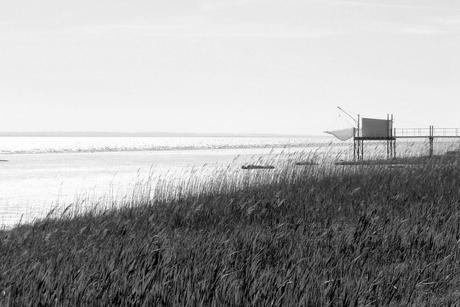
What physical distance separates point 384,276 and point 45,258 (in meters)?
3.87

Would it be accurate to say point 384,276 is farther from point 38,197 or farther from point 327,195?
point 38,197

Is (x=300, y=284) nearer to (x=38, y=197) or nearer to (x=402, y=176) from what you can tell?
(x=402, y=176)

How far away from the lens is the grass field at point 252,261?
6.07 meters

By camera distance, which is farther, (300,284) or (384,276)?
(384,276)

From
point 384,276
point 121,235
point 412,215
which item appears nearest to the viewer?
point 384,276

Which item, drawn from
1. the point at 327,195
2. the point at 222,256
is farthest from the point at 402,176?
the point at 222,256

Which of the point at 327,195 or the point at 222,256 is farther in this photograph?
the point at 327,195

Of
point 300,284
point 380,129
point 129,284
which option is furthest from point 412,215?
point 380,129

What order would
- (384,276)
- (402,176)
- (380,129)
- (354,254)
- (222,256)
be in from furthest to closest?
(380,129) → (402,176) → (354,254) → (222,256) → (384,276)

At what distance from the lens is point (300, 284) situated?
629 cm

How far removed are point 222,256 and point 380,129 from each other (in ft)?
158

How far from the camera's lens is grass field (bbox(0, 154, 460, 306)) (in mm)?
6074

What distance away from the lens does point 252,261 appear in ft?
24.6

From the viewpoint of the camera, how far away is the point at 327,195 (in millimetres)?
14086
